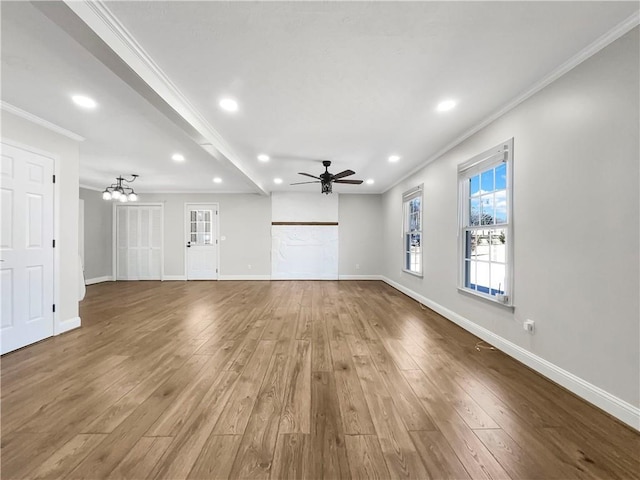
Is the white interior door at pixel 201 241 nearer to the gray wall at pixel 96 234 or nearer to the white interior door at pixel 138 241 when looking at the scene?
the white interior door at pixel 138 241

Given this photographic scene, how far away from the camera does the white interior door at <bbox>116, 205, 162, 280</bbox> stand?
24.8 ft

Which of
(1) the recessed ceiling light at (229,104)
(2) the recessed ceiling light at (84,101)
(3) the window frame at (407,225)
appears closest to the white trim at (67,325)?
(2) the recessed ceiling light at (84,101)

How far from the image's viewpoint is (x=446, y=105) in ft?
8.79

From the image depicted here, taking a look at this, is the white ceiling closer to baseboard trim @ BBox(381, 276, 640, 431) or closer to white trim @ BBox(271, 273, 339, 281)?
baseboard trim @ BBox(381, 276, 640, 431)

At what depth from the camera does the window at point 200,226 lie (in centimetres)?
769

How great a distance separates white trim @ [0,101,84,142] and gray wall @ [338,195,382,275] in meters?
5.74

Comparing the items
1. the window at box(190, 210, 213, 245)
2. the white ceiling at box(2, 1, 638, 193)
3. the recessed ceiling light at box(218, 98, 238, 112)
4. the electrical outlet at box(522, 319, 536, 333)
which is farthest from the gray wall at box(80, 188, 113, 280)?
the electrical outlet at box(522, 319, 536, 333)

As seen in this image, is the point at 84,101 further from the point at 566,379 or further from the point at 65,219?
the point at 566,379

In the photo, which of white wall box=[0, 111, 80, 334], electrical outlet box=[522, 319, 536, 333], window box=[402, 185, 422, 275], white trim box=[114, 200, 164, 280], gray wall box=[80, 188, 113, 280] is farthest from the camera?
white trim box=[114, 200, 164, 280]

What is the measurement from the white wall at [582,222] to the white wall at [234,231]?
19.5 feet

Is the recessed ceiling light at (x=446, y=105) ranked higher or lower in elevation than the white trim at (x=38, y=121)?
higher

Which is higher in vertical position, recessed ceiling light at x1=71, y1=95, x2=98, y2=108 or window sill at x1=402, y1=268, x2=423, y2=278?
recessed ceiling light at x1=71, y1=95, x2=98, y2=108

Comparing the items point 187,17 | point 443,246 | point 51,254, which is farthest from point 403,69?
point 51,254

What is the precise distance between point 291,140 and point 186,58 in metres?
1.76
